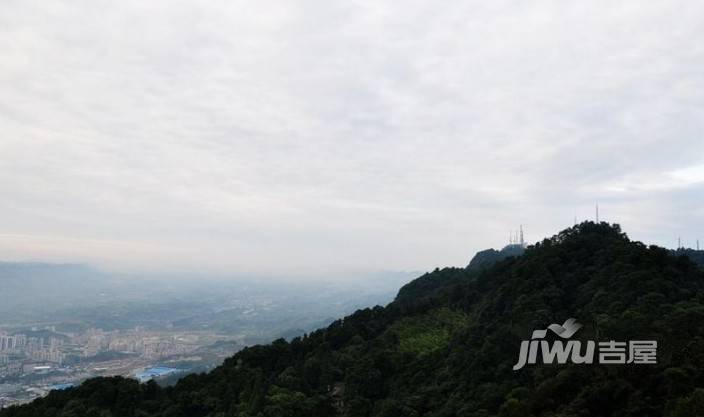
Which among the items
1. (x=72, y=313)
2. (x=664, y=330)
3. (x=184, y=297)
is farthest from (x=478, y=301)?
(x=184, y=297)

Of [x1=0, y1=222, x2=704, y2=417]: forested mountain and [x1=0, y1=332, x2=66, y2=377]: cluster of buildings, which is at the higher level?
[x1=0, y1=222, x2=704, y2=417]: forested mountain

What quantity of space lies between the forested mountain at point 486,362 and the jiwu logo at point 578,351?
28cm

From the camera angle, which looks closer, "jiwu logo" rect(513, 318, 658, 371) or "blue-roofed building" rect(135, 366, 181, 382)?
"jiwu logo" rect(513, 318, 658, 371)

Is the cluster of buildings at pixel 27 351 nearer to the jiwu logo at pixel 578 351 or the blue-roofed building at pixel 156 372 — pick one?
the blue-roofed building at pixel 156 372

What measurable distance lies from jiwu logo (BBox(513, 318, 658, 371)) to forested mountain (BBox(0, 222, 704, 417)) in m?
0.28

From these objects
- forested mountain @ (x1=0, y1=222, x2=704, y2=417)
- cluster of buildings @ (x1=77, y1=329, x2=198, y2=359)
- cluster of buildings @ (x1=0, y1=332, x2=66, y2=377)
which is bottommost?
cluster of buildings @ (x1=77, y1=329, x2=198, y2=359)

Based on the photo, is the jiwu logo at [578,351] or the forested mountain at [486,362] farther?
the jiwu logo at [578,351]

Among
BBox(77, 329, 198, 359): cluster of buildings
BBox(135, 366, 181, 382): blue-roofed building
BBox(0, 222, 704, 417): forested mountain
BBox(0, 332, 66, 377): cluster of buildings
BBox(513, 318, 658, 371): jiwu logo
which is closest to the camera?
BBox(0, 222, 704, 417): forested mountain

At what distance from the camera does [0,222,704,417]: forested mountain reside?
568 inches

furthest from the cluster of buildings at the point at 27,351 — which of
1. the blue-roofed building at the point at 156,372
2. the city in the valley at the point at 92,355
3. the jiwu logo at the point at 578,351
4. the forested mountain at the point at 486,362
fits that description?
the jiwu logo at the point at 578,351

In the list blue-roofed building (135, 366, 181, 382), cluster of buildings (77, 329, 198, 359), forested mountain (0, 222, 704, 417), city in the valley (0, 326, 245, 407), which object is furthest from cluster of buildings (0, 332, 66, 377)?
forested mountain (0, 222, 704, 417)

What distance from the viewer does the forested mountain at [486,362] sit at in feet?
47.3

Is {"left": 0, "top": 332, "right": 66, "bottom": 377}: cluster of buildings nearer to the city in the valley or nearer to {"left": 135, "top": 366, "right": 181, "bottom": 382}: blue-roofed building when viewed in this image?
the city in the valley

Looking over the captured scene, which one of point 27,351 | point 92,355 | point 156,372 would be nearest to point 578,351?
point 156,372
